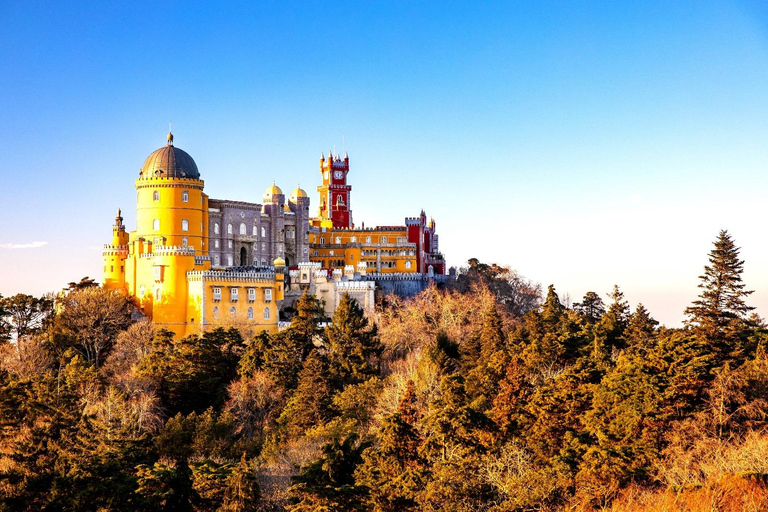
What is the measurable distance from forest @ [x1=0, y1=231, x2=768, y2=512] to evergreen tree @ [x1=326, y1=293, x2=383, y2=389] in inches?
4.7

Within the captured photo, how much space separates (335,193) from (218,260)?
2281 cm

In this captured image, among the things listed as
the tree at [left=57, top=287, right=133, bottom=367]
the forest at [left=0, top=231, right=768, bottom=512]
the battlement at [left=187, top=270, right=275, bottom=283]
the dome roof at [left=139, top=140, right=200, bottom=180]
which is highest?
the dome roof at [left=139, top=140, right=200, bottom=180]

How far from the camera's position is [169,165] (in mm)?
64312

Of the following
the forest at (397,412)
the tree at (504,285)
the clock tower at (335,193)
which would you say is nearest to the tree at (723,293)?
the forest at (397,412)

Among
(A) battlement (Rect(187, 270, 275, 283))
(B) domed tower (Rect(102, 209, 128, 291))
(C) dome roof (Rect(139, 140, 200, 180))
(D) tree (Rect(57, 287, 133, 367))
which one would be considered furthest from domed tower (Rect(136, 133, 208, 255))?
(D) tree (Rect(57, 287, 133, 367))

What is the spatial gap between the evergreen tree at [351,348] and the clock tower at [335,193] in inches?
1411

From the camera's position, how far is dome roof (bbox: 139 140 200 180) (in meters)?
64.2

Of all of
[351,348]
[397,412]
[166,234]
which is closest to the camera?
[397,412]

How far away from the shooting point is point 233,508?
104 feet

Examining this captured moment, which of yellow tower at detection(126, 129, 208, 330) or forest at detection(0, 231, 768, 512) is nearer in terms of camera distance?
forest at detection(0, 231, 768, 512)

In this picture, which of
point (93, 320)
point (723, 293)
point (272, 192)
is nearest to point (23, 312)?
point (93, 320)

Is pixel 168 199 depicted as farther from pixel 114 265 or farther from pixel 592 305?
pixel 592 305

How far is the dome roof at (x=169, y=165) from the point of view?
6425 centimetres

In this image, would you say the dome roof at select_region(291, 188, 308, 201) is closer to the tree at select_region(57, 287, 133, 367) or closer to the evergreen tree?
the tree at select_region(57, 287, 133, 367)
